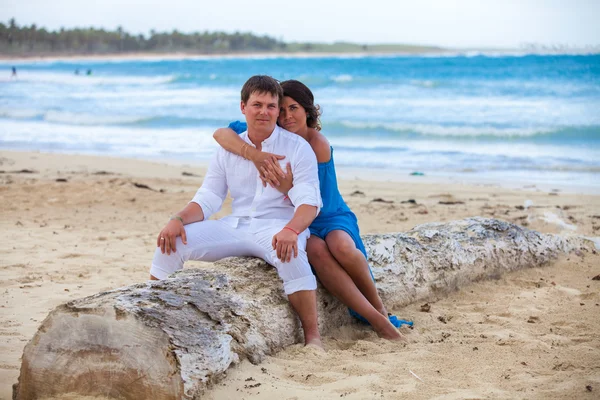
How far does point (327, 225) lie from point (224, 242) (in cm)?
64

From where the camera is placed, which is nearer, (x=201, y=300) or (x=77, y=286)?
(x=201, y=300)

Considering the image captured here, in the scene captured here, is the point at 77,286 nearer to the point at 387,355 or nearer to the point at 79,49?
the point at 387,355

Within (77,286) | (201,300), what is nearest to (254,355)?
(201,300)

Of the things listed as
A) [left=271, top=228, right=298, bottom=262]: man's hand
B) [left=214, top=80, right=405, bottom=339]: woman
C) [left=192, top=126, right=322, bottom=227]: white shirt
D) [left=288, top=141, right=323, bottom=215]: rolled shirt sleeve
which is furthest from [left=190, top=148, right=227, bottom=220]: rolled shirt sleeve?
[left=271, top=228, right=298, bottom=262]: man's hand

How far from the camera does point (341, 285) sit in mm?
3924

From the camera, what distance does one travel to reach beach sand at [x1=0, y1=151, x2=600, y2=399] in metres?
3.22

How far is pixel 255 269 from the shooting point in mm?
3777

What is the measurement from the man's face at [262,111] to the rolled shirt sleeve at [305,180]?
225 millimetres

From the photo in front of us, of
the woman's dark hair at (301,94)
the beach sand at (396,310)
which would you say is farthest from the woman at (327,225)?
the beach sand at (396,310)

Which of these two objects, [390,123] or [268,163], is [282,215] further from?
[390,123]

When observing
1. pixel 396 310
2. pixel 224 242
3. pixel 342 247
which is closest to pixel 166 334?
pixel 224 242

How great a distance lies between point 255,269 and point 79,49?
3983 inches

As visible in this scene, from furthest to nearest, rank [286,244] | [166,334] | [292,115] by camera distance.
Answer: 1. [292,115]
2. [286,244]
3. [166,334]

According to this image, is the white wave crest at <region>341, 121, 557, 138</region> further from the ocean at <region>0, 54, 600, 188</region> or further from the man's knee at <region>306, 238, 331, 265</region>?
the man's knee at <region>306, 238, 331, 265</region>
